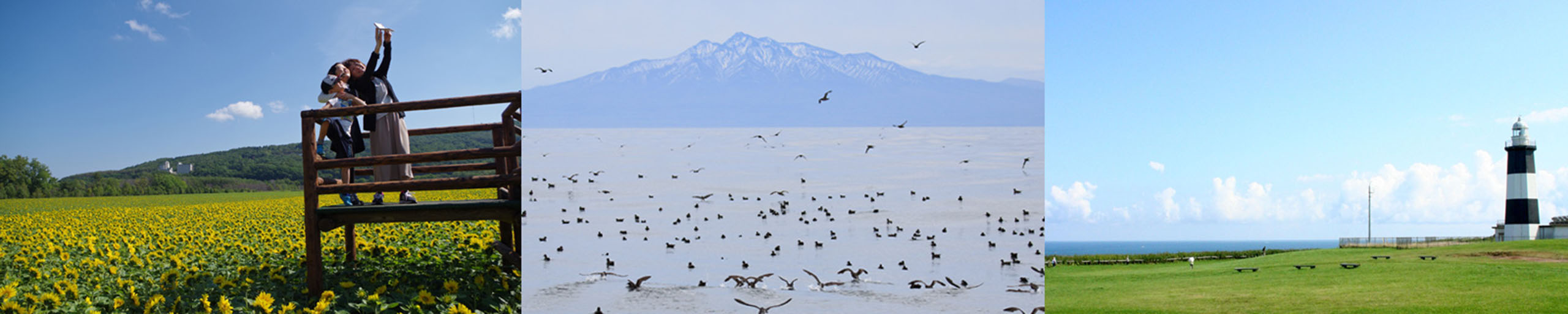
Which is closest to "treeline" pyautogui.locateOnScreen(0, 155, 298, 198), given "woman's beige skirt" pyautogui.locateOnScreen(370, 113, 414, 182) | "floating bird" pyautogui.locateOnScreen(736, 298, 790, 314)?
"woman's beige skirt" pyautogui.locateOnScreen(370, 113, 414, 182)

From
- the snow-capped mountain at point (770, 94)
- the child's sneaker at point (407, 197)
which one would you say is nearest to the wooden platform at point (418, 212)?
the child's sneaker at point (407, 197)

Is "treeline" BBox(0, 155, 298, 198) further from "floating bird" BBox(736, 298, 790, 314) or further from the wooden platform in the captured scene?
"floating bird" BBox(736, 298, 790, 314)

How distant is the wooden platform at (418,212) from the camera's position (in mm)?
4613

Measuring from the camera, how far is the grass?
13672 millimetres

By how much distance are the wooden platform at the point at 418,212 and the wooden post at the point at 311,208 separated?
0.16ft

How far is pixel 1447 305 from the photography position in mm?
12766

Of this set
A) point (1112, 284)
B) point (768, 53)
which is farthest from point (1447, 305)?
point (768, 53)

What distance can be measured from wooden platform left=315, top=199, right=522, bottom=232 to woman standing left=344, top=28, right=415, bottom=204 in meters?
0.24

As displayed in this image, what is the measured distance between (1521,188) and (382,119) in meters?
38.9

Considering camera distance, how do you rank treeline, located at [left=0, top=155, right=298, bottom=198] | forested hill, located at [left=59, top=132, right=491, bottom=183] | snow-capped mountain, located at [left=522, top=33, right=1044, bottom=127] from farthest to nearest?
1. forested hill, located at [left=59, top=132, right=491, bottom=183]
2. treeline, located at [left=0, top=155, right=298, bottom=198]
3. snow-capped mountain, located at [left=522, top=33, right=1044, bottom=127]

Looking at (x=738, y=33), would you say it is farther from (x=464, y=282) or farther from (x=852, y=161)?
(x=464, y=282)

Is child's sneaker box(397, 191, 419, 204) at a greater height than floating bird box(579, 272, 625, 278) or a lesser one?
greater

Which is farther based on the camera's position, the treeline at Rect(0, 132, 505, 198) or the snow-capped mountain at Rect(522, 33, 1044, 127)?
the treeline at Rect(0, 132, 505, 198)

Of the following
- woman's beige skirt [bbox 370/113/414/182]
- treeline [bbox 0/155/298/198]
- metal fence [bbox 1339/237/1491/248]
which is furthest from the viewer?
metal fence [bbox 1339/237/1491/248]
